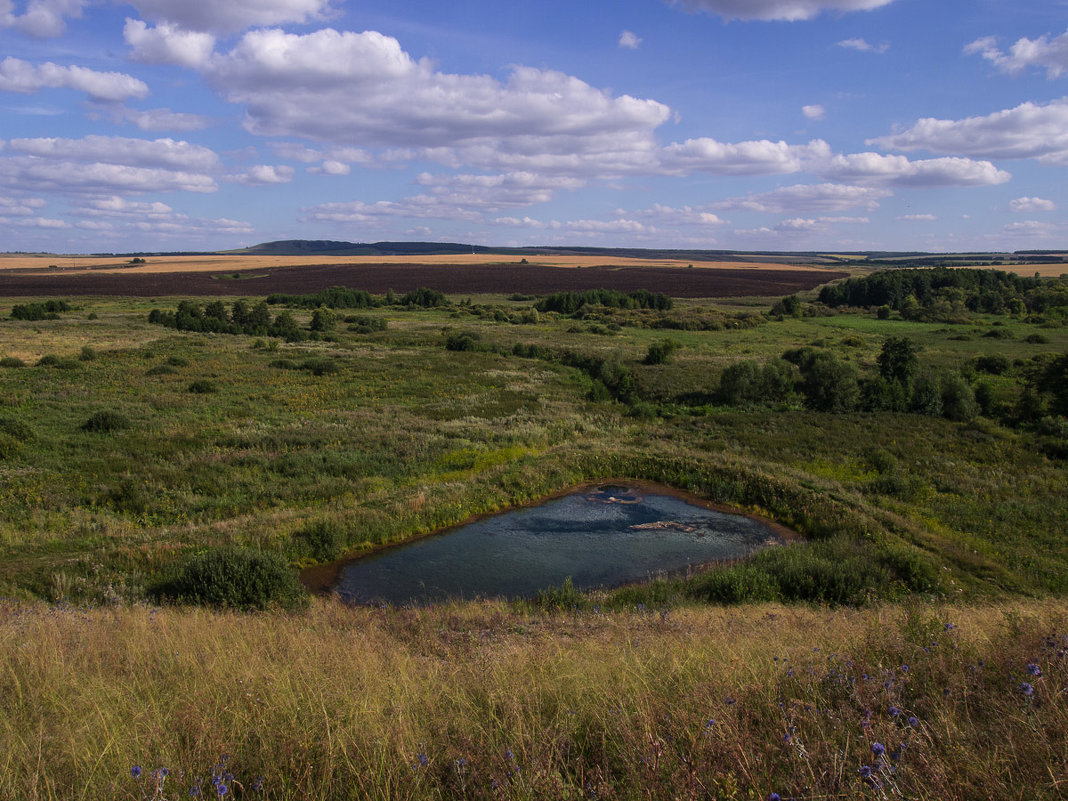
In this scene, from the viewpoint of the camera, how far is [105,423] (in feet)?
79.4

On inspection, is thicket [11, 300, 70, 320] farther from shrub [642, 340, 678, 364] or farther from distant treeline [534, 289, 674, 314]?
shrub [642, 340, 678, 364]

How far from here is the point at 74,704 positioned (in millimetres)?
4402

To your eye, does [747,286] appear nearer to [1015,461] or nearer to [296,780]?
[1015,461]

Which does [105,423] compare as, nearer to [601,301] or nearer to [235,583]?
[235,583]

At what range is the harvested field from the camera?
366 ft

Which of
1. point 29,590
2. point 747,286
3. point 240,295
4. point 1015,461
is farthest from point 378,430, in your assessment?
point 747,286

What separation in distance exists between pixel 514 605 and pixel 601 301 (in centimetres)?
8414

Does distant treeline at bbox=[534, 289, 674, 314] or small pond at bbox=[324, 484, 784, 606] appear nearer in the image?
small pond at bbox=[324, 484, 784, 606]

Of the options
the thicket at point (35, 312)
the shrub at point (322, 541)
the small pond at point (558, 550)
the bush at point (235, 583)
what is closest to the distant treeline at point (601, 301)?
the thicket at point (35, 312)

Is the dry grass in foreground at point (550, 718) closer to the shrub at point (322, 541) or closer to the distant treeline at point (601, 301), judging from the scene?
the shrub at point (322, 541)

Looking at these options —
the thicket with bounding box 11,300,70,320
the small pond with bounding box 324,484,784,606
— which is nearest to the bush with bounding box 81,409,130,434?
the small pond with bounding box 324,484,784,606

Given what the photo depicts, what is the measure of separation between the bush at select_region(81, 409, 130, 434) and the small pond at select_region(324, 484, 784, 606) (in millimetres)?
14689

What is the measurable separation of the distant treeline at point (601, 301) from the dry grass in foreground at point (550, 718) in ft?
276

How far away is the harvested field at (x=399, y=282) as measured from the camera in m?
112
